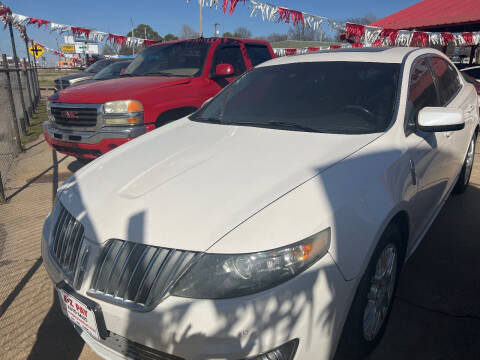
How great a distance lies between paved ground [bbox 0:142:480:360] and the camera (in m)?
2.26

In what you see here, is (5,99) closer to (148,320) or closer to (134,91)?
(134,91)

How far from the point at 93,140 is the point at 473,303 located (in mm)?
4153

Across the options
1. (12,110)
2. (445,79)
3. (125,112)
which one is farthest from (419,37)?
(12,110)

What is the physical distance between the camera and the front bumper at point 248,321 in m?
1.46

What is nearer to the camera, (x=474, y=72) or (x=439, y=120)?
(x=439, y=120)

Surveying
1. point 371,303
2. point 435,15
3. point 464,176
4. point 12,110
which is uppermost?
point 435,15

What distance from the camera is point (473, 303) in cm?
262

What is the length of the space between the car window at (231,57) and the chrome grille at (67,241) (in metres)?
3.91

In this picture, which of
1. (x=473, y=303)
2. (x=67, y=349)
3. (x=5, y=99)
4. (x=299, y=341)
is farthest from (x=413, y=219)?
(x=5, y=99)

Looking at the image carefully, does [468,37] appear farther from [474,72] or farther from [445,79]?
[445,79]

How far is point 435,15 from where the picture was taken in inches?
624

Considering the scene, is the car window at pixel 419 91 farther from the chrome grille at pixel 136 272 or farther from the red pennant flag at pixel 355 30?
the red pennant flag at pixel 355 30

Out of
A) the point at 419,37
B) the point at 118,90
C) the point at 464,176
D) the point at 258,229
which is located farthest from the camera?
the point at 419,37

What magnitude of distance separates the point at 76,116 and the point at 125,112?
0.82 meters
